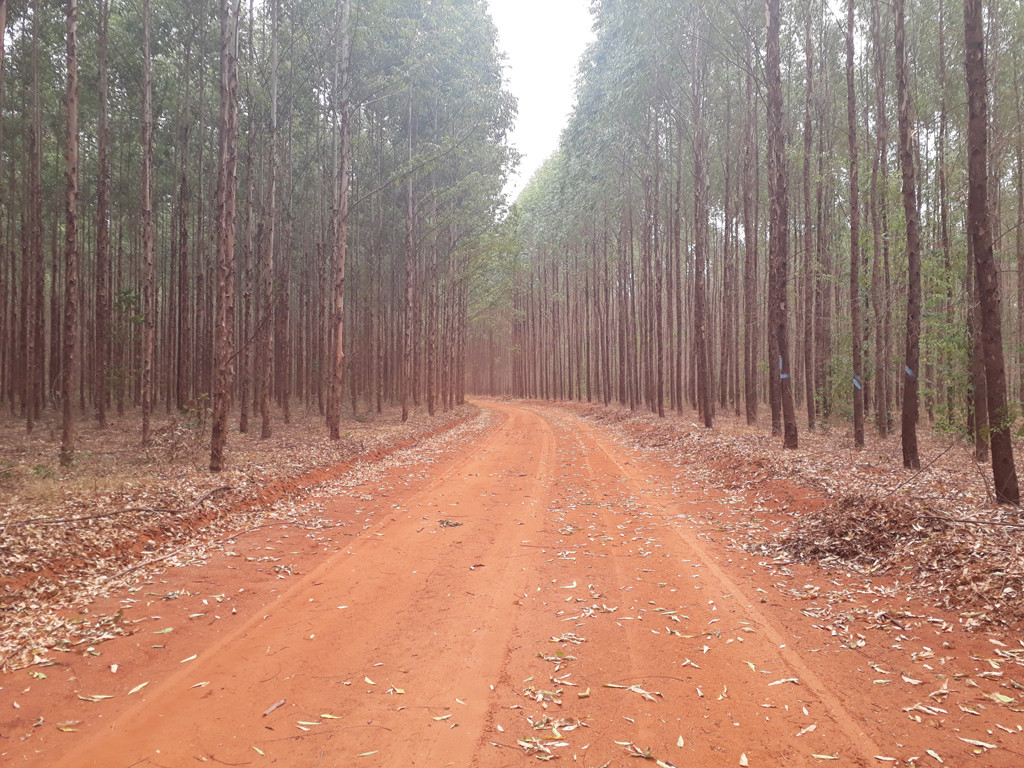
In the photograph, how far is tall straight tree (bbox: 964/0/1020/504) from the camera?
6.70m

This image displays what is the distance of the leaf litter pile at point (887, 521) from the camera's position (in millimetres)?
4824

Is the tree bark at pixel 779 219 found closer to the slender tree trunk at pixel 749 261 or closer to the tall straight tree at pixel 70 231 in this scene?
the slender tree trunk at pixel 749 261

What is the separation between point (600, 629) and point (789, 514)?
476cm

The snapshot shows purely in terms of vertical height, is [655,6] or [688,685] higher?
[655,6]

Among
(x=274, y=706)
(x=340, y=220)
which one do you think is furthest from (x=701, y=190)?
(x=274, y=706)

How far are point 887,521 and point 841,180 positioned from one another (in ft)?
53.1

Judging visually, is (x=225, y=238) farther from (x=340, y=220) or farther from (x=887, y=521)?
(x=887, y=521)

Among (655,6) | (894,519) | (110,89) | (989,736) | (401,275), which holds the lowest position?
(989,736)

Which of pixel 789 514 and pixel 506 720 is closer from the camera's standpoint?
pixel 506 720

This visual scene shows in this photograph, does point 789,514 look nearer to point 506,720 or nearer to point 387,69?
point 506,720

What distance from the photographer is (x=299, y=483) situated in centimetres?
998

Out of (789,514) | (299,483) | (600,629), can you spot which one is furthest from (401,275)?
(600,629)

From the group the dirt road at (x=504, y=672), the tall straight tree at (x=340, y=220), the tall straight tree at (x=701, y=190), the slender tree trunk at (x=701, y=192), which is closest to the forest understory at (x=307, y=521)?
the dirt road at (x=504, y=672)

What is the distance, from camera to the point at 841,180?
18438 millimetres
